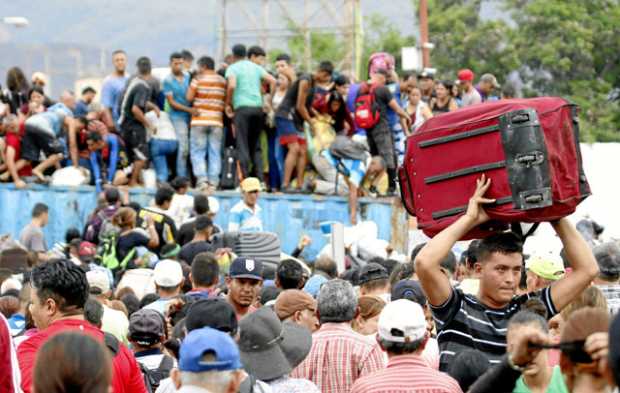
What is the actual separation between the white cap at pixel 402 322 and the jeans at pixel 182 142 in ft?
41.2

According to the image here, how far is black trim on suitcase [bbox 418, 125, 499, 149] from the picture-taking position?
23.3 feet

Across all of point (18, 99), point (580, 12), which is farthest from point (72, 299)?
point (580, 12)

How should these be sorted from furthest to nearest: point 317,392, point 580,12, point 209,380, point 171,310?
point 580,12 < point 171,310 < point 317,392 < point 209,380

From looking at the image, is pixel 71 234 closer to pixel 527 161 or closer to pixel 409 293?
pixel 409 293

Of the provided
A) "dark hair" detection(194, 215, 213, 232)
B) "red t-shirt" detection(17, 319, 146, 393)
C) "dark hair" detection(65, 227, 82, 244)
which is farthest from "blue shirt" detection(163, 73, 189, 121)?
"red t-shirt" detection(17, 319, 146, 393)

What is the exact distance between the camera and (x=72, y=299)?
7.21 metres

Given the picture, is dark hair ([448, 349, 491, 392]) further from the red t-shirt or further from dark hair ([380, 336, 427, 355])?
the red t-shirt

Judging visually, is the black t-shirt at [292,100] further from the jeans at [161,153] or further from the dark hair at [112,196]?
the dark hair at [112,196]

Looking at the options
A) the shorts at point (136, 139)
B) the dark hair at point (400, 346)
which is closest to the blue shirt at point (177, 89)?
the shorts at point (136, 139)

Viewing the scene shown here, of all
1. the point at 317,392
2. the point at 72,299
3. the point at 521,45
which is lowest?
the point at 317,392

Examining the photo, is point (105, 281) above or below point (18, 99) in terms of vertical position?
below

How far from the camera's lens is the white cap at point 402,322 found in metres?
6.59

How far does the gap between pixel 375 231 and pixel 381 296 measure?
697cm

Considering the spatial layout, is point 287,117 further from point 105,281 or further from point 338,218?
point 105,281
